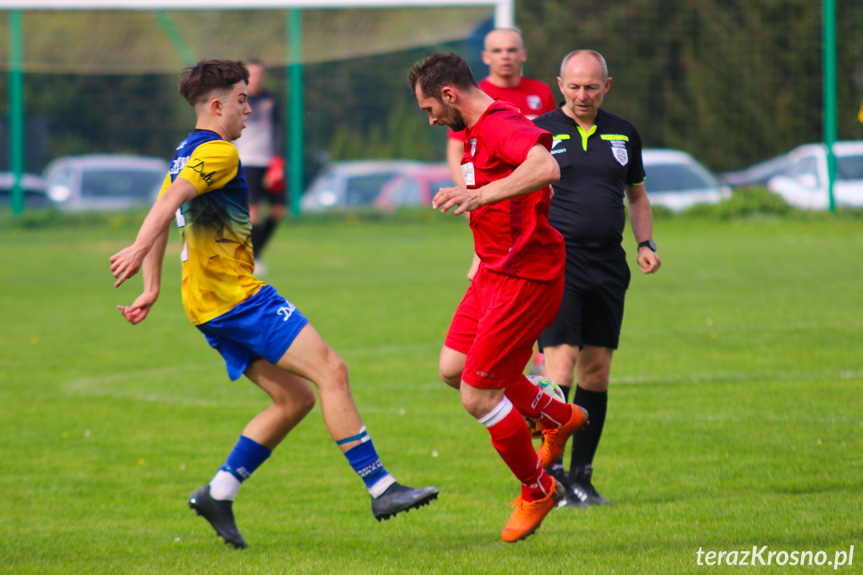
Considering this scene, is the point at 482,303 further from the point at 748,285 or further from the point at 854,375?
the point at 748,285

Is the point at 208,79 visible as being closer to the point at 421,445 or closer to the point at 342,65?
the point at 421,445

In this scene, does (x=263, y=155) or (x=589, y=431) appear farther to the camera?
(x=263, y=155)

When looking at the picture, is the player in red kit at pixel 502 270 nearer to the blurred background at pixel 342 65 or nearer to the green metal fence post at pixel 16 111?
the blurred background at pixel 342 65

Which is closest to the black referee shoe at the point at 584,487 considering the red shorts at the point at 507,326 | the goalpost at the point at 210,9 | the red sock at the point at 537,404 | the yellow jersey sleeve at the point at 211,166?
the red sock at the point at 537,404

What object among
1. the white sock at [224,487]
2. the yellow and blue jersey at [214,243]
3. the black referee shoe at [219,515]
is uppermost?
the yellow and blue jersey at [214,243]

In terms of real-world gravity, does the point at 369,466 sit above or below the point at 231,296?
below

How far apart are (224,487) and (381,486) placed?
736mm

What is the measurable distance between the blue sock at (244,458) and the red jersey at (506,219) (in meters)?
1.34

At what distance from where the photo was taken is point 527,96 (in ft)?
24.0

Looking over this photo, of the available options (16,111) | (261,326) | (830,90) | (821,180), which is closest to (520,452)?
(261,326)

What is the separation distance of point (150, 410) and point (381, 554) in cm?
349

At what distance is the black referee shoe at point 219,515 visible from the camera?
4.67 meters

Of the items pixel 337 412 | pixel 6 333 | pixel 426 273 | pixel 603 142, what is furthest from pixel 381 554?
pixel 426 273

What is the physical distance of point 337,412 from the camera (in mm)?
4582
